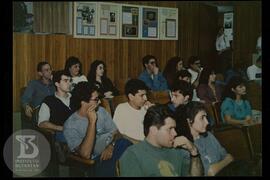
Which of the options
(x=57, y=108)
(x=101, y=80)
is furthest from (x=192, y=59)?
(x=57, y=108)

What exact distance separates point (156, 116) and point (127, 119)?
218 millimetres

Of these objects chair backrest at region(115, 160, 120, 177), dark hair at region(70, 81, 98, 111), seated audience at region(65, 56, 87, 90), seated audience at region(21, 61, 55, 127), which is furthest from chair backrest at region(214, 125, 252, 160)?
seated audience at region(21, 61, 55, 127)

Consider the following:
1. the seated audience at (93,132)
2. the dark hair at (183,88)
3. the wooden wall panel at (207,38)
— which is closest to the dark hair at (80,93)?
the seated audience at (93,132)

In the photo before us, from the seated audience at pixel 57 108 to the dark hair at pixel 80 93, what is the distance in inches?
1.5

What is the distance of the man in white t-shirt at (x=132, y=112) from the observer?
357 cm

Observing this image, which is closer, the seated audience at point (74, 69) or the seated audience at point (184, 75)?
the seated audience at point (74, 69)

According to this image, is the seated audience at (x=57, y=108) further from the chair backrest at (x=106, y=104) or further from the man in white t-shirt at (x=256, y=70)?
the man in white t-shirt at (x=256, y=70)

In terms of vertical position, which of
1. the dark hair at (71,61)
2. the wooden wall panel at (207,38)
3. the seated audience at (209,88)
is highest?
the wooden wall panel at (207,38)

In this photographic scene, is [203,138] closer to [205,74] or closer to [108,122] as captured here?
[205,74]

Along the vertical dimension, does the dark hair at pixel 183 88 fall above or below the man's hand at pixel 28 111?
above

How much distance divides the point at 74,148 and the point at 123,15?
1060 mm

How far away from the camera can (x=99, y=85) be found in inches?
142

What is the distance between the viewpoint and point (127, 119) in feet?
11.8
